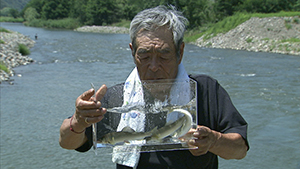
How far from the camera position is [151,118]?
1.52m

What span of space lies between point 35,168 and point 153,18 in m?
3.74

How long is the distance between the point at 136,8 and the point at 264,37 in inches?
1611

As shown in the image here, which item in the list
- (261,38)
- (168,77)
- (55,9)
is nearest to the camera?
(168,77)

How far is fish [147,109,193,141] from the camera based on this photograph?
1.46 meters

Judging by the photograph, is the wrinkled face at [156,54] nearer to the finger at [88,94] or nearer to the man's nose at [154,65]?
the man's nose at [154,65]

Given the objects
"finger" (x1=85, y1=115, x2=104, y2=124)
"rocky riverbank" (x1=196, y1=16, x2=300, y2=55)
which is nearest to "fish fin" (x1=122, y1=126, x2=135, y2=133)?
"finger" (x1=85, y1=115, x2=104, y2=124)

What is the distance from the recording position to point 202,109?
5.98 feet

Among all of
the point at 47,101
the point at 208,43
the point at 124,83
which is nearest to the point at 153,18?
the point at 124,83

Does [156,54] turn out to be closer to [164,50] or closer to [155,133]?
[164,50]

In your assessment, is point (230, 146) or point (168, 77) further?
point (168, 77)

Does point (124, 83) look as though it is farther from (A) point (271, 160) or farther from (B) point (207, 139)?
(A) point (271, 160)

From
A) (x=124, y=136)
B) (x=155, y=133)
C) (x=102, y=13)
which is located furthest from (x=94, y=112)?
(x=102, y=13)

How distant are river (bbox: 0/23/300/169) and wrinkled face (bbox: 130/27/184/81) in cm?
22

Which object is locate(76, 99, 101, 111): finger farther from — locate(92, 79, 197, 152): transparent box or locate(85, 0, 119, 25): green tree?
locate(85, 0, 119, 25): green tree
